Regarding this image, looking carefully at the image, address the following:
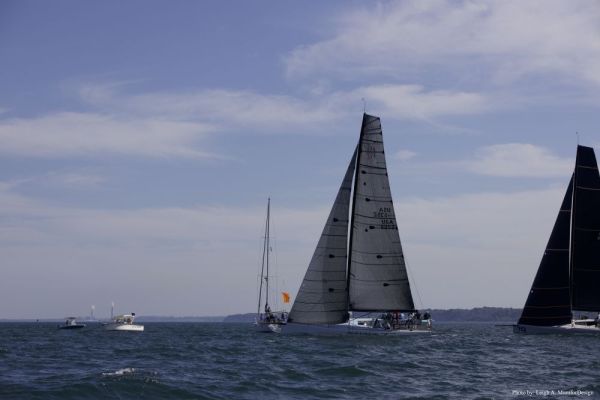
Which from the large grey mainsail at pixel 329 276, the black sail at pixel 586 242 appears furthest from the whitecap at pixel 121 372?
the black sail at pixel 586 242

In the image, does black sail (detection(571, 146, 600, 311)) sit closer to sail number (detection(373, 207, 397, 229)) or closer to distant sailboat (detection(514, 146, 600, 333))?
distant sailboat (detection(514, 146, 600, 333))

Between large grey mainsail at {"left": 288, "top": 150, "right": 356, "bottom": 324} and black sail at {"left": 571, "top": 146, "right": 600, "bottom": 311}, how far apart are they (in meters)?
21.5

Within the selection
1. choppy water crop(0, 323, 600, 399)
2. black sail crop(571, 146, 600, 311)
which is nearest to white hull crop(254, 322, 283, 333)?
black sail crop(571, 146, 600, 311)

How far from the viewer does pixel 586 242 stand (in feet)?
221

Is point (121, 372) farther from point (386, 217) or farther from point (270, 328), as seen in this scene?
Result: point (270, 328)

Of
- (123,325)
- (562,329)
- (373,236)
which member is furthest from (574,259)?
(123,325)

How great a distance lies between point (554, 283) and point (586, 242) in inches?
178

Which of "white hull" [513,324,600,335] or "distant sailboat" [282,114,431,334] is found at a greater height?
"distant sailboat" [282,114,431,334]

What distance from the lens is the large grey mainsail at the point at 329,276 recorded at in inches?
2298

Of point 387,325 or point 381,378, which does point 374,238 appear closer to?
point 387,325

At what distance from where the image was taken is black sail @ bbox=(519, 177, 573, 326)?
219 ft

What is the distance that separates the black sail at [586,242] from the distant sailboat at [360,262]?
16.6 m

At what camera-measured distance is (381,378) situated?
31828 millimetres

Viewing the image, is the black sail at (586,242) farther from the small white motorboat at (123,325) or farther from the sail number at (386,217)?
the small white motorboat at (123,325)
